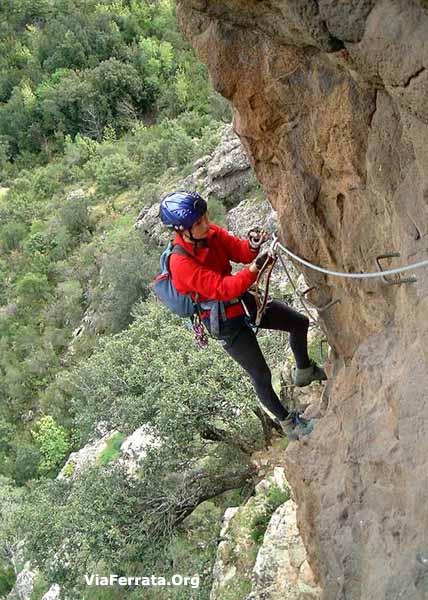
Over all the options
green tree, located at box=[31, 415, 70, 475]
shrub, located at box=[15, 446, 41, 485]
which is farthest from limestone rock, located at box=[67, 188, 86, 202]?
shrub, located at box=[15, 446, 41, 485]

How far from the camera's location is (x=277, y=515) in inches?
260

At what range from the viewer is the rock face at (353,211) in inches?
106

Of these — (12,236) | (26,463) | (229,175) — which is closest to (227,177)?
(229,175)

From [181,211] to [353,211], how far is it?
50.5 inches

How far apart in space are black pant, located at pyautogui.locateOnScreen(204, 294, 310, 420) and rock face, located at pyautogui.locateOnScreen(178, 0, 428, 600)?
20.8 inches

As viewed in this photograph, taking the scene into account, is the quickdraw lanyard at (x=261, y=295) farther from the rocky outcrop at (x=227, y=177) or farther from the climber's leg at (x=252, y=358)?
the rocky outcrop at (x=227, y=177)

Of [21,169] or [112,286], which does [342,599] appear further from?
[21,169]

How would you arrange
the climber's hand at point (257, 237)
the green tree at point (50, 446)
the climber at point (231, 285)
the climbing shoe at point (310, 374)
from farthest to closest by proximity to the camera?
the green tree at point (50, 446) → the climbing shoe at point (310, 374) → the climber's hand at point (257, 237) → the climber at point (231, 285)

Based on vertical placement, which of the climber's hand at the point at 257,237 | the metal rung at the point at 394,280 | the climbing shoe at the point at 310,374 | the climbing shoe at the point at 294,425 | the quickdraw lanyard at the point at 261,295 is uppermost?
the metal rung at the point at 394,280

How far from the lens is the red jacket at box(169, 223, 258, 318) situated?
4.24m

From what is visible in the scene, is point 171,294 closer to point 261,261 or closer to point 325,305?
point 261,261

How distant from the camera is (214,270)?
188 inches

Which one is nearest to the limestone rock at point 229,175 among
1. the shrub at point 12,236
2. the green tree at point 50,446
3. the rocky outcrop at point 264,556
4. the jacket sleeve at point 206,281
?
the green tree at point 50,446

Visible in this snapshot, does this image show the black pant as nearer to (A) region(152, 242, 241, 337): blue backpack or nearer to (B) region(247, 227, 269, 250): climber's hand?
(A) region(152, 242, 241, 337): blue backpack
